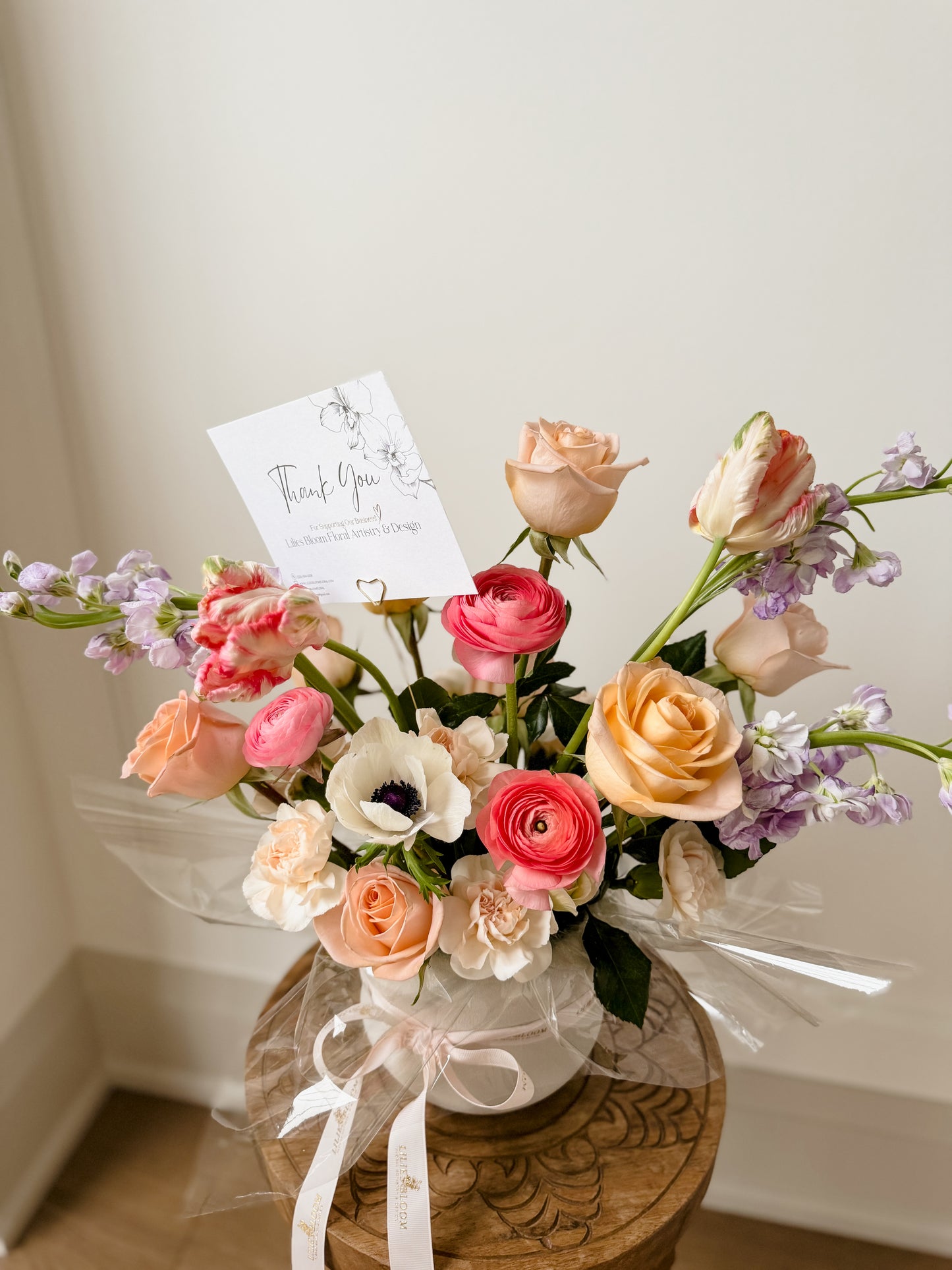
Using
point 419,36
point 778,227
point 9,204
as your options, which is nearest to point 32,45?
point 9,204

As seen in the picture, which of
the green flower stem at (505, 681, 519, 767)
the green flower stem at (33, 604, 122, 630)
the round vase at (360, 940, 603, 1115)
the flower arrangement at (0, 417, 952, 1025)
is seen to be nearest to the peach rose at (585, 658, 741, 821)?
the flower arrangement at (0, 417, 952, 1025)

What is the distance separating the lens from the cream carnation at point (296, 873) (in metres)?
0.58

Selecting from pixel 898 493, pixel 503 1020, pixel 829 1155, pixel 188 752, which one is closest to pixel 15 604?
pixel 188 752

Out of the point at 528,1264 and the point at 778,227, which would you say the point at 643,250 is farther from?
the point at 528,1264

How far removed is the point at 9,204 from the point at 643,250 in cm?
71

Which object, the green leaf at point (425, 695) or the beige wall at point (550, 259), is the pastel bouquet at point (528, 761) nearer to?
the green leaf at point (425, 695)

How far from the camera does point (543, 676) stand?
661 millimetres

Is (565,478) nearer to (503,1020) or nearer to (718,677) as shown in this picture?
(718,677)

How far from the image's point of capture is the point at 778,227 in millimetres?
804

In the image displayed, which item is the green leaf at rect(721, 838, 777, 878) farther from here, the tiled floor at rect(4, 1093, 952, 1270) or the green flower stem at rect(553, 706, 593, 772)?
the tiled floor at rect(4, 1093, 952, 1270)

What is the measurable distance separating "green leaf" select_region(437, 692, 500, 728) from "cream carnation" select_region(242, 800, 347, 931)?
11cm

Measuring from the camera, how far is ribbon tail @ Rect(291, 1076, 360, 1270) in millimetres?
670

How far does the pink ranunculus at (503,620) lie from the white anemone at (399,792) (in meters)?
0.07

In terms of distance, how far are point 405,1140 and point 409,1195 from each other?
37 mm
